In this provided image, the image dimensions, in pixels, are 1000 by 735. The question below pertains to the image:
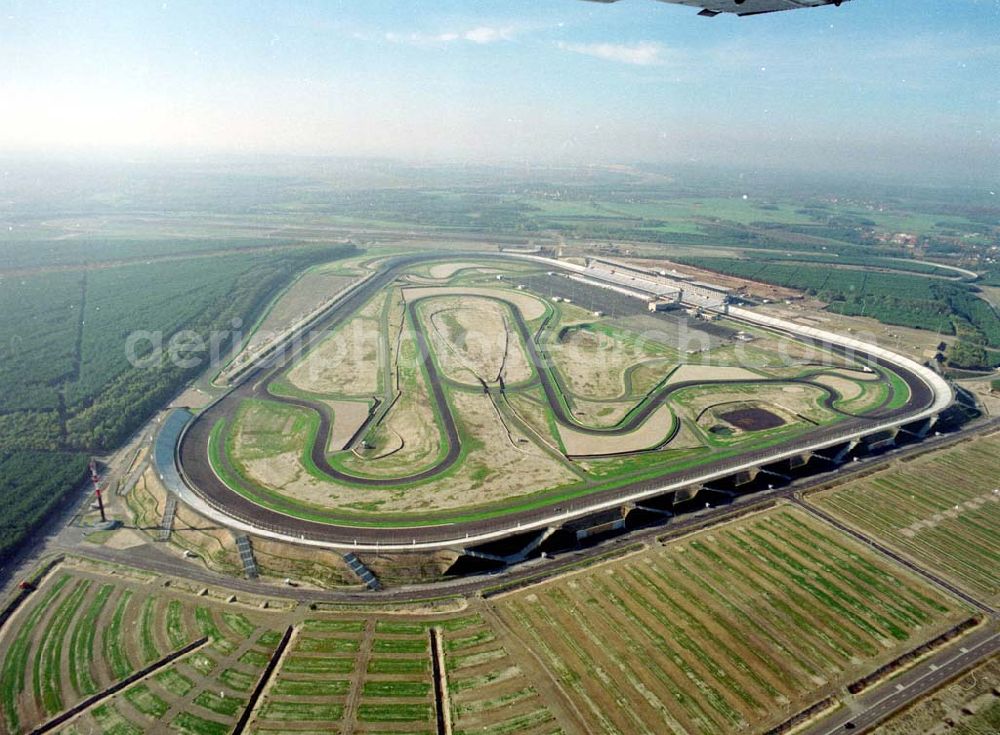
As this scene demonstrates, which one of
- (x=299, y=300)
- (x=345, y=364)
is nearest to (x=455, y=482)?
(x=345, y=364)

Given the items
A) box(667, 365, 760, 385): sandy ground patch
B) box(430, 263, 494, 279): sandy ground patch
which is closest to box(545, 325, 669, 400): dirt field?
box(667, 365, 760, 385): sandy ground patch

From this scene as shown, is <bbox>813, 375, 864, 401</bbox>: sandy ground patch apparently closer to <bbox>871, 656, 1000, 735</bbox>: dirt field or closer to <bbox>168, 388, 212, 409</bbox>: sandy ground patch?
<bbox>871, 656, 1000, 735</bbox>: dirt field

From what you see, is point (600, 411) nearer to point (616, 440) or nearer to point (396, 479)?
point (616, 440)

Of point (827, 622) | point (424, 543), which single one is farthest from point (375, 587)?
point (827, 622)

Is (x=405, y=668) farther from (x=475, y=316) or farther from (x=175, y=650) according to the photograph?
(x=475, y=316)

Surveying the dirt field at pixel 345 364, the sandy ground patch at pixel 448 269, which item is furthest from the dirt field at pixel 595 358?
the sandy ground patch at pixel 448 269

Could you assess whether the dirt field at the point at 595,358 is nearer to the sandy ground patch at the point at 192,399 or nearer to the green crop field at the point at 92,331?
the sandy ground patch at the point at 192,399
